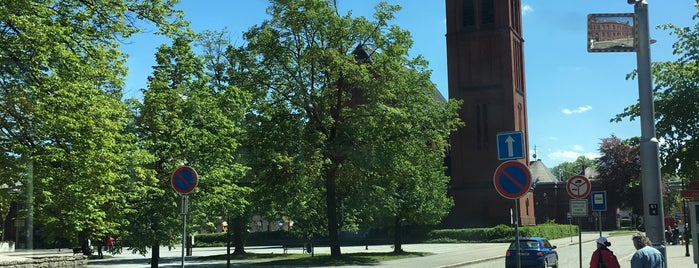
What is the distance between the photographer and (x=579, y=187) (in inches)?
655

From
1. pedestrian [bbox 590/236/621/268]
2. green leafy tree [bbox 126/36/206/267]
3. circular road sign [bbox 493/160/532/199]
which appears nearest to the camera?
pedestrian [bbox 590/236/621/268]

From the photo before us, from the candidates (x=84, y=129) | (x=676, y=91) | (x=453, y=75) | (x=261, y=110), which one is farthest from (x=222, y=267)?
(x=453, y=75)

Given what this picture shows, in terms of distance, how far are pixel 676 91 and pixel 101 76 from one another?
13540 millimetres

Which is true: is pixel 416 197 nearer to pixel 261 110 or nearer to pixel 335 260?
pixel 335 260

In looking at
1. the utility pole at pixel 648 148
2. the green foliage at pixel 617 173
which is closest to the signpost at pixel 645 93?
the utility pole at pixel 648 148

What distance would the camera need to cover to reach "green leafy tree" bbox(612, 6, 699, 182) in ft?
47.5

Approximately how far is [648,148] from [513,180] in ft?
6.32

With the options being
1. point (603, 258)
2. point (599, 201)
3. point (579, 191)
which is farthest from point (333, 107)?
point (603, 258)

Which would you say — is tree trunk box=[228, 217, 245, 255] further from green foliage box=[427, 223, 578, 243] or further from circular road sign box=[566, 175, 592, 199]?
green foliage box=[427, 223, 578, 243]

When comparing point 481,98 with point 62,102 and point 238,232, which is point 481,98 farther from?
point 62,102

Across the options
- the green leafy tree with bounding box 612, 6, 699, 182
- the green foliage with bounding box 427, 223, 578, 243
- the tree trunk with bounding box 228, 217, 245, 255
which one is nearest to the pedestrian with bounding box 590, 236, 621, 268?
the green leafy tree with bounding box 612, 6, 699, 182

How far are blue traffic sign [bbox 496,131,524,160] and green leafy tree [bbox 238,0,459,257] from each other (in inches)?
708

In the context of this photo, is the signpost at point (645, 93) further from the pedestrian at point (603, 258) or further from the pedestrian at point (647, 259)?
the pedestrian at point (647, 259)

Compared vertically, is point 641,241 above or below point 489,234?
above
